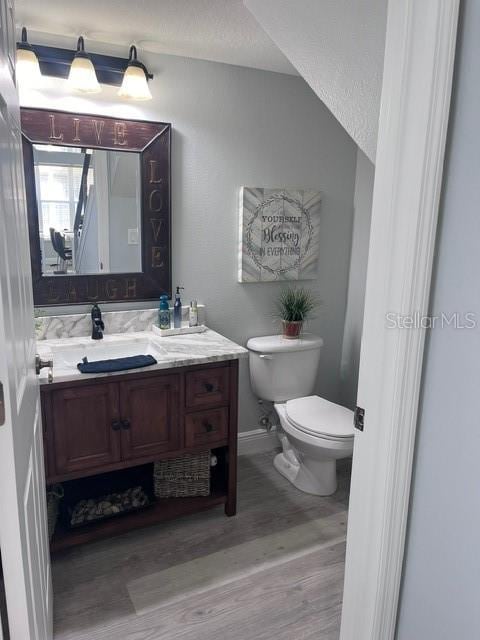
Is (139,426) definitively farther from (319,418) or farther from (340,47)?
(340,47)

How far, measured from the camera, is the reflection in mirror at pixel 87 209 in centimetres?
214

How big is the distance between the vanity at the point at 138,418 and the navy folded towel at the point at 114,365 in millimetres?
24

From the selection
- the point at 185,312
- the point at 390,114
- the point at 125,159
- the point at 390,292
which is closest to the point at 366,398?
the point at 390,292

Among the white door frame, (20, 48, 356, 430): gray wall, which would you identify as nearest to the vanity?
(20, 48, 356, 430): gray wall

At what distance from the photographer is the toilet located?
232 centimetres

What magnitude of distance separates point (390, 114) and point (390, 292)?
382 mm

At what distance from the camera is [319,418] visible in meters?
2.40

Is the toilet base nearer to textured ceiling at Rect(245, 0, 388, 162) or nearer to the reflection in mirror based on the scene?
the reflection in mirror

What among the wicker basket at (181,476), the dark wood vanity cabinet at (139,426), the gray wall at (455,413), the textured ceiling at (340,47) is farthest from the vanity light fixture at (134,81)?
the wicker basket at (181,476)

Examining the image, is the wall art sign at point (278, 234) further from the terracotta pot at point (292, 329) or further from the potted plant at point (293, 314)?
the terracotta pot at point (292, 329)

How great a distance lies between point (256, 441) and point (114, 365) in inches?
53.6

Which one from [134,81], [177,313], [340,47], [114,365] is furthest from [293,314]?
[340,47]

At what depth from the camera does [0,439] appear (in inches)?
34.1

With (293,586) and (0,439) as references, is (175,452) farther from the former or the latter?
(0,439)
